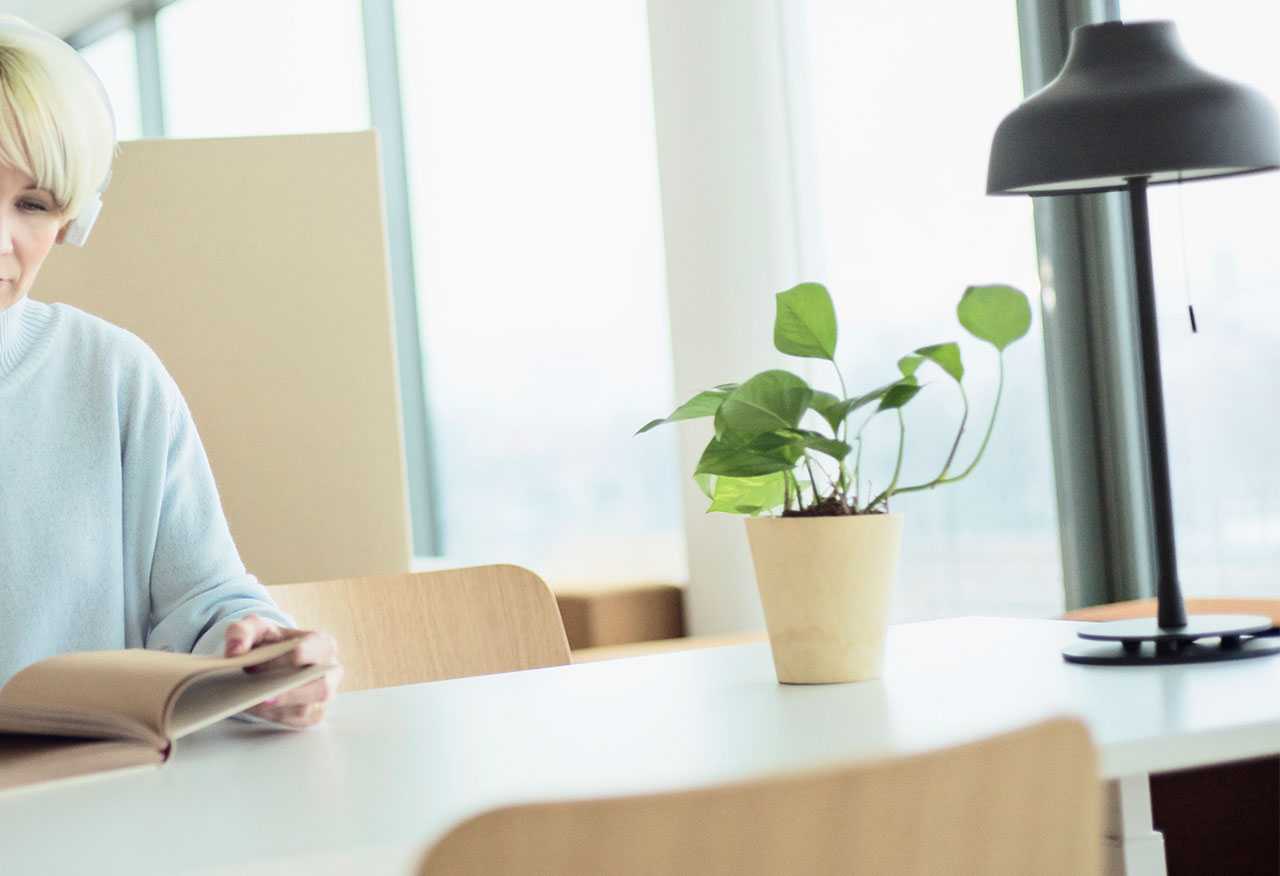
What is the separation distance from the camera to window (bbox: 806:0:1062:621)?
3.52 metres

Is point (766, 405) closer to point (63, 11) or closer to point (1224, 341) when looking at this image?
point (1224, 341)

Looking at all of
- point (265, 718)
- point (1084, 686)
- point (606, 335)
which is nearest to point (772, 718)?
point (1084, 686)

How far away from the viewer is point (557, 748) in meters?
1.09

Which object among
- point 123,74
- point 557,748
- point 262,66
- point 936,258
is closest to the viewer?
point 557,748

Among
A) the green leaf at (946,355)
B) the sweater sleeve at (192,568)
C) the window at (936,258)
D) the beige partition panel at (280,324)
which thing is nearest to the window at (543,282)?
the window at (936,258)

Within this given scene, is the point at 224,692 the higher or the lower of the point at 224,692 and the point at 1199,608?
the higher

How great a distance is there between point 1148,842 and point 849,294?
2.94 m

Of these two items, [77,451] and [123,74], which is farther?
[123,74]

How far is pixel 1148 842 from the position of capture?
3.43 feet

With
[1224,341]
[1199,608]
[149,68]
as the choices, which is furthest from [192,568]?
[149,68]

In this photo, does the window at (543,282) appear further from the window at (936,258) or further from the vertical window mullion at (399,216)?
the window at (936,258)

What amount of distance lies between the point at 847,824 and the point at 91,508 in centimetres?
126

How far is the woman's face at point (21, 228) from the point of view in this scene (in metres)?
1.59

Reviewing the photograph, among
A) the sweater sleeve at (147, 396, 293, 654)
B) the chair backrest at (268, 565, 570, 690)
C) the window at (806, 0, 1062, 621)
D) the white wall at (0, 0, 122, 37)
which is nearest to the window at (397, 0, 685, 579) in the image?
the window at (806, 0, 1062, 621)
